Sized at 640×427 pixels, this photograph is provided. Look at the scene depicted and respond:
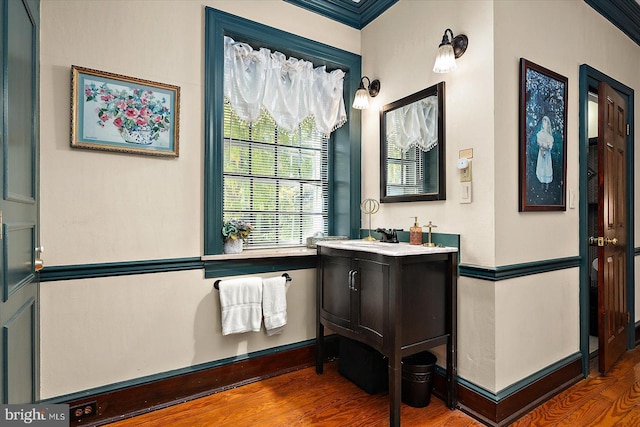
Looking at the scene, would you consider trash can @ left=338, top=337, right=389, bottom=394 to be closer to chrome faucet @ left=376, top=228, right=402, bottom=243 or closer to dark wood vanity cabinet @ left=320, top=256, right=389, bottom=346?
dark wood vanity cabinet @ left=320, top=256, right=389, bottom=346

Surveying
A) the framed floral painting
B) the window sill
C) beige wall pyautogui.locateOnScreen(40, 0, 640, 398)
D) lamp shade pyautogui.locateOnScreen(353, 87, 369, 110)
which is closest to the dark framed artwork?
beige wall pyautogui.locateOnScreen(40, 0, 640, 398)

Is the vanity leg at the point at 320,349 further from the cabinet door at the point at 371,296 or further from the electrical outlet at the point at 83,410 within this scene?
the electrical outlet at the point at 83,410

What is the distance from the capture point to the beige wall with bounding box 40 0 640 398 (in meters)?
1.86

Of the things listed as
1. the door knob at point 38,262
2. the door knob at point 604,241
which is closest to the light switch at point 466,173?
the door knob at point 604,241

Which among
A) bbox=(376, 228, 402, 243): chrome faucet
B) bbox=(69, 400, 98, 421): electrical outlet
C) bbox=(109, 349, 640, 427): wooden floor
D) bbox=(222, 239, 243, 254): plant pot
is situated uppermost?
bbox=(376, 228, 402, 243): chrome faucet

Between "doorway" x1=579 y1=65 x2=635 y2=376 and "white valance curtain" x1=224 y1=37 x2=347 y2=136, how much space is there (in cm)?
177

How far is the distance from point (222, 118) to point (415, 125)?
1338 mm

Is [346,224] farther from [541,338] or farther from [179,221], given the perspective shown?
[541,338]

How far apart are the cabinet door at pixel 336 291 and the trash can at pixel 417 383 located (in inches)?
17.6

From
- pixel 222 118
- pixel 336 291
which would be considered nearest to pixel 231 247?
pixel 336 291

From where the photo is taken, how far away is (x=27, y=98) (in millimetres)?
1553

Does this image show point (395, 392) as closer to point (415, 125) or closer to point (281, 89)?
point (415, 125)

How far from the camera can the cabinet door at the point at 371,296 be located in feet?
6.28

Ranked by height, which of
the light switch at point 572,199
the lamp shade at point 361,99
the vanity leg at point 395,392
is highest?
the lamp shade at point 361,99
